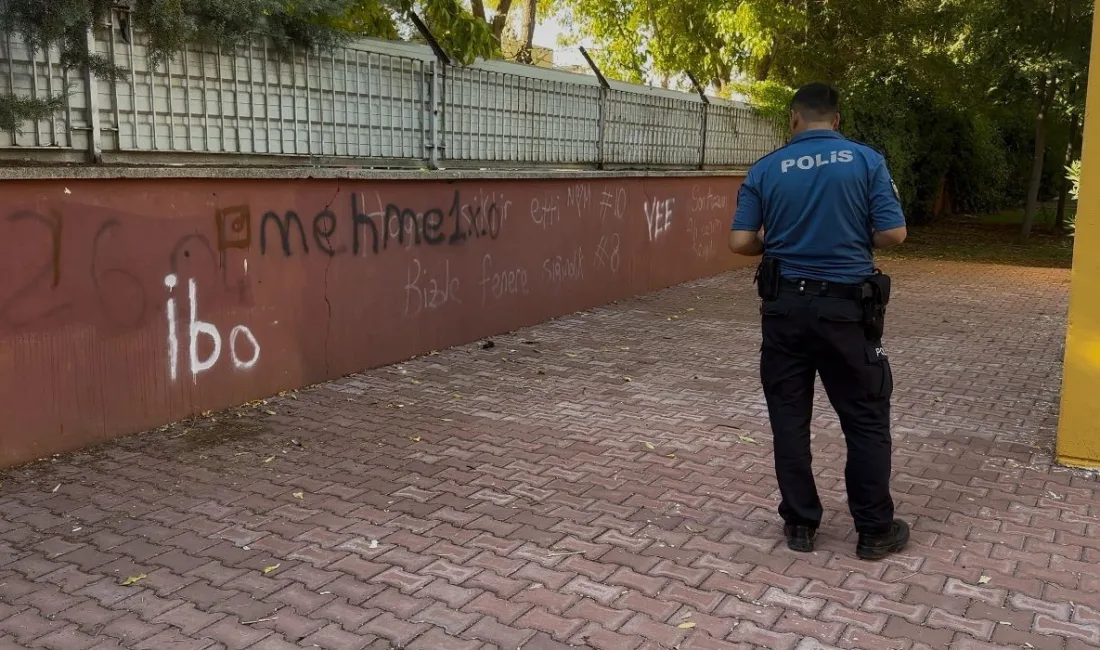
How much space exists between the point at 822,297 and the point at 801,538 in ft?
3.38

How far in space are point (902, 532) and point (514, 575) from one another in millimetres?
1656

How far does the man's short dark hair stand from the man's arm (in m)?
0.33

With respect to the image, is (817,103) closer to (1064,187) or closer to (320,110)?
(320,110)

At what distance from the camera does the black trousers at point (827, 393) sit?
3840mm

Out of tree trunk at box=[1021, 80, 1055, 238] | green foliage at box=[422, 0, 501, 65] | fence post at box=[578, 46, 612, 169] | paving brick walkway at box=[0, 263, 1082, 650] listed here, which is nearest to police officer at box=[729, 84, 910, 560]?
paving brick walkway at box=[0, 263, 1082, 650]

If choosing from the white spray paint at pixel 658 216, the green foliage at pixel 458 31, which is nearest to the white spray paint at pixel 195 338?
the green foliage at pixel 458 31

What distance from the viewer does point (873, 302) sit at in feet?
12.5

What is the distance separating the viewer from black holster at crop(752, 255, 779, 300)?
395cm

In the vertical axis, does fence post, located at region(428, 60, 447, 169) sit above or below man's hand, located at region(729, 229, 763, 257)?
above

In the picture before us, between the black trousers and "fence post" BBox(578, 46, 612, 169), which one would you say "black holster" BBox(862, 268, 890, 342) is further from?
"fence post" BBox(578, 46, 612, 169)

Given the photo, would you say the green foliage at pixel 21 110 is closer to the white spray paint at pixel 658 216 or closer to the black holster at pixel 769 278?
the black holster at pixel 769 278

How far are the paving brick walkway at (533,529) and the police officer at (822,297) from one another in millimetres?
265

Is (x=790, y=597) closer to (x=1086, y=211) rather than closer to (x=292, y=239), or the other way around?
(x=1086, y=211)

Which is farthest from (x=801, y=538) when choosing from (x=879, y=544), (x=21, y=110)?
(x=21, y=110)
